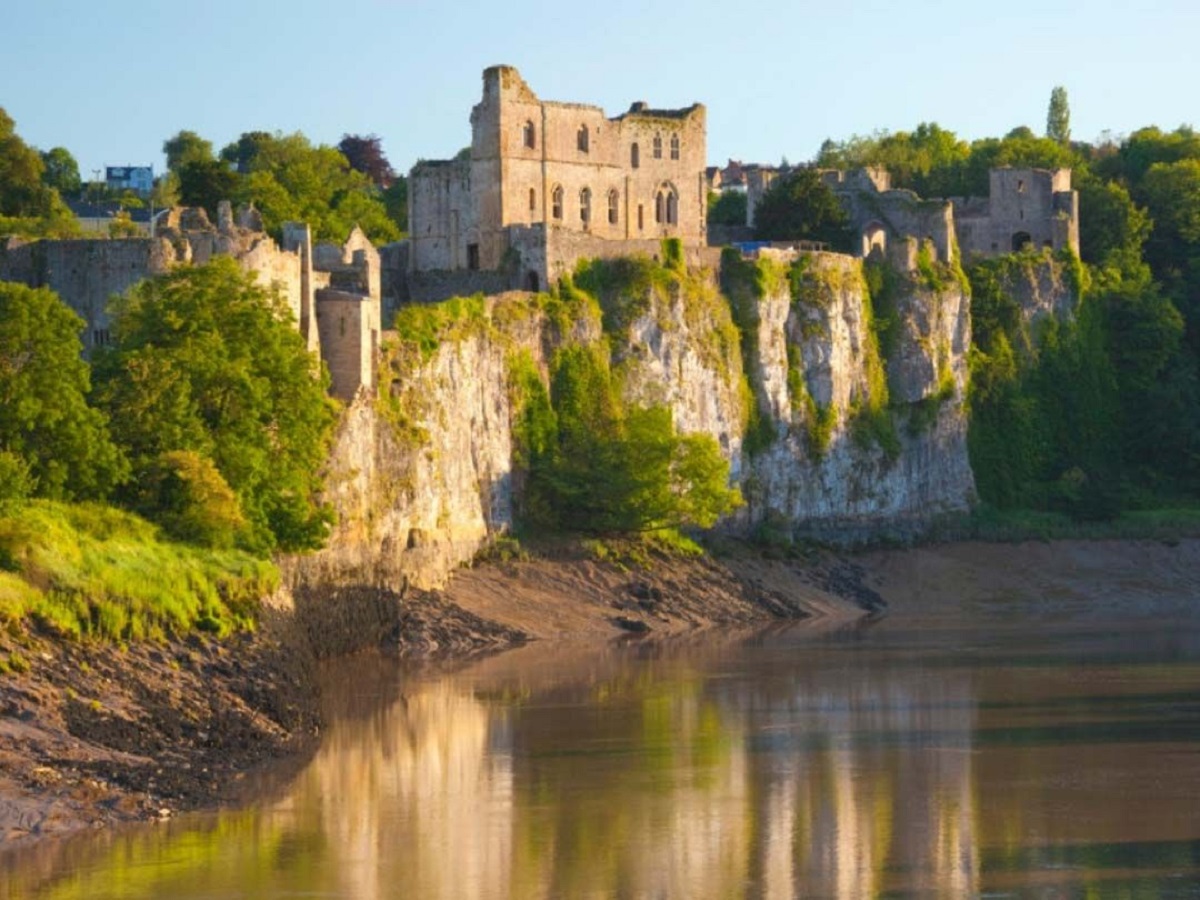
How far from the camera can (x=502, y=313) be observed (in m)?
92.6

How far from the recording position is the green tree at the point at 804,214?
109500 mm

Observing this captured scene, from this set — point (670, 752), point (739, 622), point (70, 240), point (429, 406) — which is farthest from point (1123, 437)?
point (670, 752)

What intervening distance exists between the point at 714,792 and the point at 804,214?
57.1 meters

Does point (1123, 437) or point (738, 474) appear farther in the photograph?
point (1123, 437)

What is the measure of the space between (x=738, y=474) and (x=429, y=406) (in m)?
17.1

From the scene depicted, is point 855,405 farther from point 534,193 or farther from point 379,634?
point 379,634

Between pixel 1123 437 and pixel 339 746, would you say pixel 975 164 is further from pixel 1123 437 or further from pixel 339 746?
pixel 339 746

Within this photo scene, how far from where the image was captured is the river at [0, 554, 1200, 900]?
45.9 metres

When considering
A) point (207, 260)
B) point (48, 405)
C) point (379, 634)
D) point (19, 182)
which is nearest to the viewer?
point (48, 405)

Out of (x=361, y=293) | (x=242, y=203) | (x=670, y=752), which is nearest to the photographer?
(x=670, y=752)

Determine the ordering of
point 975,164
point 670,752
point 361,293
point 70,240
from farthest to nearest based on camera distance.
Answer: point 975,164, point 361,293, point 70,240, point 670,752

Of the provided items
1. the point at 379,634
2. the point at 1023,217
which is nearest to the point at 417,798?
the point at 379,634

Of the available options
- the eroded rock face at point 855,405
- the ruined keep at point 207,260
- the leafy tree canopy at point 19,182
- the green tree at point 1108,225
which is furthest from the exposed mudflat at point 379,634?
the leafy tree canopy at point 19,182

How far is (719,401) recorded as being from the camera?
3991 inches
